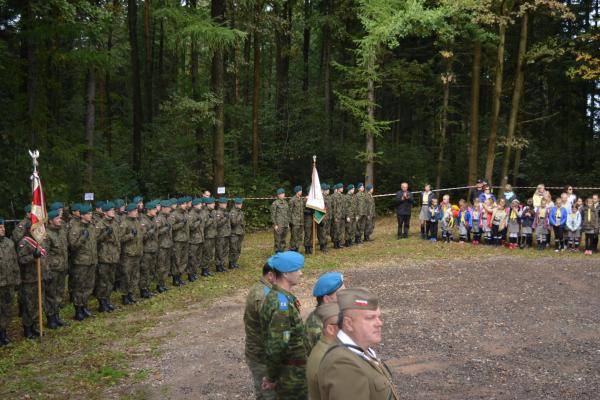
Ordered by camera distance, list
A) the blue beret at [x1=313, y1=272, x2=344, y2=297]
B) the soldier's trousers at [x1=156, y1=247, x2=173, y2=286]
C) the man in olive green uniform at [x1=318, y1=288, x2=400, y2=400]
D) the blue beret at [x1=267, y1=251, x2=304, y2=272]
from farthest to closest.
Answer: the soldier's trousers at [x1=156, y1=247, x2=173, y2=286]
the blue beret at [x1=267, y1=251, x2=304, y2=272]
the blue beret at [x1=313, y1=272, x2=344, y2=297]
the man in olive green uniform at [x1=318, y1=288, x2=400, y2=400]

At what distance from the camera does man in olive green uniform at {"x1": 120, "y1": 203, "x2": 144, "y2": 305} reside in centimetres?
1215

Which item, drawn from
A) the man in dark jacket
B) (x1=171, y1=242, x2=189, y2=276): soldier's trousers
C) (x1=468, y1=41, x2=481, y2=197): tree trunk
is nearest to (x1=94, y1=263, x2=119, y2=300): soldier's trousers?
(x1=171, y1=242, x2=189, y2=276): soldier's trousers

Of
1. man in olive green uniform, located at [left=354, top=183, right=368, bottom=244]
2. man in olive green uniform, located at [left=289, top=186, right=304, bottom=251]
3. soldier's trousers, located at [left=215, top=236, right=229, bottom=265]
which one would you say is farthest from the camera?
man in olive green uniform, located at [left=354, top=183, right=368, bottom=244]

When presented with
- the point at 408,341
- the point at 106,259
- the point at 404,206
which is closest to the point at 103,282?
the point at 106,259

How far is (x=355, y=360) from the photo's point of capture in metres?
3.02

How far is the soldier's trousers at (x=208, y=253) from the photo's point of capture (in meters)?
15.2

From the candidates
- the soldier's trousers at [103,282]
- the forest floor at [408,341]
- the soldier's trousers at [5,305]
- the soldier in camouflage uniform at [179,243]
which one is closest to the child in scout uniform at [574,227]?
the forest floor at [408,341]

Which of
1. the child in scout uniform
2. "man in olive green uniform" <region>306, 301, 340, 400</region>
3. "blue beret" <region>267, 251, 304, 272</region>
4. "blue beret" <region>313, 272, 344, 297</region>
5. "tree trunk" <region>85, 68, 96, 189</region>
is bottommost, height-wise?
the child in scout uniform

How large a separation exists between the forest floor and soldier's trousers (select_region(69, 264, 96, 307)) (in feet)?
1.51

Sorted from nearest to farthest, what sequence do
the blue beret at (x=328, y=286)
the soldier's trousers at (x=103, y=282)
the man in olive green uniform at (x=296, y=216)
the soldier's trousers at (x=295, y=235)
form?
the blue beret at (x=328, y=286), the soldier's trousers at (x=103, y=282), the man in olive green uniform at (x=296, y=216), the soldier's trousers at (x=295, y=235)

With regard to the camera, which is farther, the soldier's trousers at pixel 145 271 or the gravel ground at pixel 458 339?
the soldier's trousers at pixel 145 271

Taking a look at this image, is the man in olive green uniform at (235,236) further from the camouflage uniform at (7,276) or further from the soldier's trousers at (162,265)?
the camouflage uniform at (7,276)

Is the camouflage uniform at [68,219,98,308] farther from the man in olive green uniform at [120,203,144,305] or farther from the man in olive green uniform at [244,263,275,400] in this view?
the man in olive green uniform at [244,263,275,400]

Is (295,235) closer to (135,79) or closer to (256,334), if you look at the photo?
(256,334)
